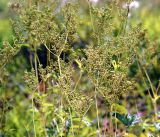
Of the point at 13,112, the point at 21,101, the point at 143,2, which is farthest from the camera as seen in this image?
the point at 143,2

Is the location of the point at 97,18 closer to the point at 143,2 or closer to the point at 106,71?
the point at 106,71

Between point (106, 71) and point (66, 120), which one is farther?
point (66, 120)

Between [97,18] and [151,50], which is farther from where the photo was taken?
[151,50]

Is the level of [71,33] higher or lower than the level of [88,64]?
higher

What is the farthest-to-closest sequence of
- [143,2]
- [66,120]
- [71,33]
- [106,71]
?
[143,2], [66,120], [71,33], [106,71]

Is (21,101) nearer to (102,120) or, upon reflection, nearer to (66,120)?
(102,120)

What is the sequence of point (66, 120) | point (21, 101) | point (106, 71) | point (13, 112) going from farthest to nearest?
point (21, 101) → point (13, 112) → point (66, 120) → point (106, 71)

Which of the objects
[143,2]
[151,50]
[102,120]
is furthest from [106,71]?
[143,2]

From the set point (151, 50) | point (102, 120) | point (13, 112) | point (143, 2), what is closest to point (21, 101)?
point (13, 112)

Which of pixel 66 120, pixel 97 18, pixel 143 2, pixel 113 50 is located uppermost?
pixel 143 2
